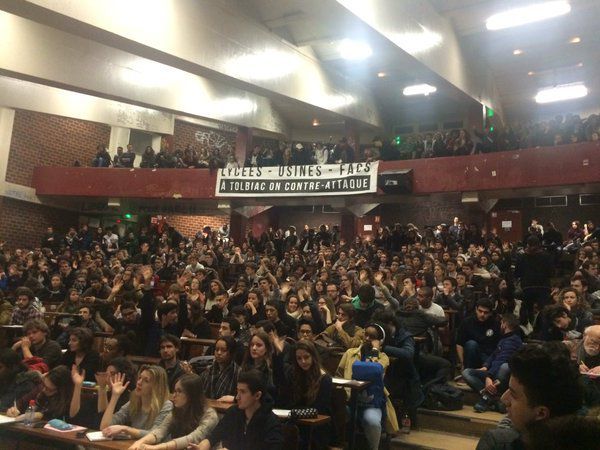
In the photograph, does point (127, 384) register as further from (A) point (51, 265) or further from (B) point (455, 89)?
(B) point (455, 89)

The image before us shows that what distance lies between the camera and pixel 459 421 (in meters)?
5.14

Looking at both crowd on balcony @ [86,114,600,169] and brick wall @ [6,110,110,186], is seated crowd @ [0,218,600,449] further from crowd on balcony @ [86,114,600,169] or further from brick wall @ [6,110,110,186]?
brick wall @ [6,110,110,186]

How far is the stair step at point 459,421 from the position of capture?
4996mm

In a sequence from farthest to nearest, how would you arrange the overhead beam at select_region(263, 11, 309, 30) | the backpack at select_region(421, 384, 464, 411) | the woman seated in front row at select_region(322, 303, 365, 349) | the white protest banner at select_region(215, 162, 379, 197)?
the white protest banner at select_region(215, 162, 379, 197) < the overhead beam at select_region(263, 11, 309, 30) < the woman seated in front row at select_region(322, 303, 365, 349) < the backpack at select_region(421, 384, 464, 411)

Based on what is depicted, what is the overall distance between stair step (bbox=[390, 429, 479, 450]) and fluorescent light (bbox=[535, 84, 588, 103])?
14.2 meters

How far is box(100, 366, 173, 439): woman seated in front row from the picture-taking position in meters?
3.76

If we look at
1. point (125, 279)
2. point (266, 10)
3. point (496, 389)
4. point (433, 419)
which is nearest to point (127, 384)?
point (433, 419)

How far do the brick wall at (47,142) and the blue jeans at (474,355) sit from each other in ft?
49.6

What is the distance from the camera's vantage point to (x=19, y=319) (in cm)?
729

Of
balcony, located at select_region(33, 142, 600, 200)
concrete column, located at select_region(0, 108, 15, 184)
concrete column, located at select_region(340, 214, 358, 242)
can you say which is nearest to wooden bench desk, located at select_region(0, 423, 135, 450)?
balcony, located at select_region(33, 142, 600, 200)

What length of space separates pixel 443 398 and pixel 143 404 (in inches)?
121

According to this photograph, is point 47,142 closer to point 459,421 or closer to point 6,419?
point 6,419

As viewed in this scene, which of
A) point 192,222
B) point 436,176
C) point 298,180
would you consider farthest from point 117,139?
point 436,176

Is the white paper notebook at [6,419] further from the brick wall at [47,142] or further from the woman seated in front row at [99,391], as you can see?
the brick wall at [47,142]
